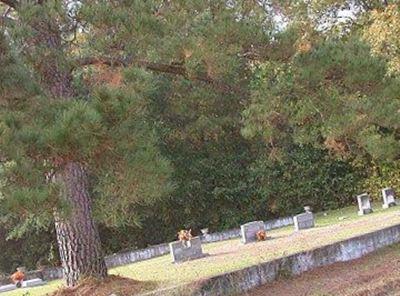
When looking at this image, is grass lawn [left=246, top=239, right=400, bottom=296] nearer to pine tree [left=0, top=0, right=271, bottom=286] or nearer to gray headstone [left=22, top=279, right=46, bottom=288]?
pine tree [left=0, top=0, right=271, bottom=286]

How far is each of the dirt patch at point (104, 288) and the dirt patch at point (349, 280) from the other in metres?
1.41

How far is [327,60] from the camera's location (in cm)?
807

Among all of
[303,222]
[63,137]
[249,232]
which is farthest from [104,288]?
[303,222]

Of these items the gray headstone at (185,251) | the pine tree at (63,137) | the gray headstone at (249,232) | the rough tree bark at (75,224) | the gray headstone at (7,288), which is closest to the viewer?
the pine tree at (63,137)

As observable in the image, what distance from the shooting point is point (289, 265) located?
8.56 m

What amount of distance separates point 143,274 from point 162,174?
4263 mm

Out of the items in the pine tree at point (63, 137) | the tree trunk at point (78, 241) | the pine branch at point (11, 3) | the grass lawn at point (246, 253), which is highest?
the pine branch at point (11, 3)

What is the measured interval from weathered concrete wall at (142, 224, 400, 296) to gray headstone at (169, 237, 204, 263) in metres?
3.00

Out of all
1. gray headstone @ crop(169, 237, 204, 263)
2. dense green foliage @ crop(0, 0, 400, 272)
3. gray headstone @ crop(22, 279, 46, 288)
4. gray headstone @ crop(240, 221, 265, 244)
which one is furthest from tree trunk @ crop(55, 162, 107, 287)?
gray headstone @ crop(240, 221, 265, 244)

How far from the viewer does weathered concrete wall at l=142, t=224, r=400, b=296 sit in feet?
24.9

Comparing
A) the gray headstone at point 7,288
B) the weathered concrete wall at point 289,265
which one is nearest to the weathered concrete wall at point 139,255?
the gray headstone at point 7,288

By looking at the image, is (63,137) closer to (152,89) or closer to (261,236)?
(152,89)

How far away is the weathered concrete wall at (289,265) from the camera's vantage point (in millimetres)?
7586

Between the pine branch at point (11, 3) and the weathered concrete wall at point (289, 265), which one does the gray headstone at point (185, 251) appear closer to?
the weathered concrete wall at point (289, 265)
